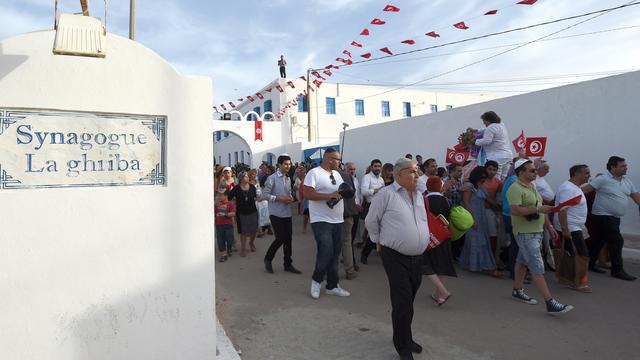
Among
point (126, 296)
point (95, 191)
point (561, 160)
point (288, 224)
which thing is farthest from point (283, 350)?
point (561, 160)

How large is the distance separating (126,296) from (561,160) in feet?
32.3

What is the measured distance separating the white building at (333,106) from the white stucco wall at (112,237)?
2003 centimetres

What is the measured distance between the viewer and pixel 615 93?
347 inches

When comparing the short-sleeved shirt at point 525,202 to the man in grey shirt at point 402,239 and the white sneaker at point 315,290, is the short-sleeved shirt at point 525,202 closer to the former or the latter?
the man in grey shirt at point 402,239

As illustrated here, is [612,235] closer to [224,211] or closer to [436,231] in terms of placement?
[436,231]

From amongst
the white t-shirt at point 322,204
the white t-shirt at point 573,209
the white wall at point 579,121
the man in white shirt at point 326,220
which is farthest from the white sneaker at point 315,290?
the white wall at point 579,121

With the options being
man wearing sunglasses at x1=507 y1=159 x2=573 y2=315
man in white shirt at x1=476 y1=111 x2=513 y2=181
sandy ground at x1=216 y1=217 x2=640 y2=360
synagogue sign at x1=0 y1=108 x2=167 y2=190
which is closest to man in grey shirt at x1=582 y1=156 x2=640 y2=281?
sandy ground at x1=216 y1=217 x2=640 y2=360

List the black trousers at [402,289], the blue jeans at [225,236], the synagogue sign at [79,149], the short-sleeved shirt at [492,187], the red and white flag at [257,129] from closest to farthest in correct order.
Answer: the synagogue sign at [79,149]
the black trousers at [402,289]
the short-sleeved shirt at [492,187]
the blue jeans at [225,236]
the red and white flag at [257,129]

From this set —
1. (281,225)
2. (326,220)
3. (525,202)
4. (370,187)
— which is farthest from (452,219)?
(281,225)

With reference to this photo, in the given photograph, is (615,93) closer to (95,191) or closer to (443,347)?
(443,347)

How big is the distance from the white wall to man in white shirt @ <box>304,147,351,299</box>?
674cm

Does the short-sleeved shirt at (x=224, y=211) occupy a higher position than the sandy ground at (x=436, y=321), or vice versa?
the short-sleeved shirt at (x=224, y=211)

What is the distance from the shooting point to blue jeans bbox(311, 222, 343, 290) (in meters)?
5.00

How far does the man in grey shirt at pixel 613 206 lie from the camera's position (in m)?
5.67
